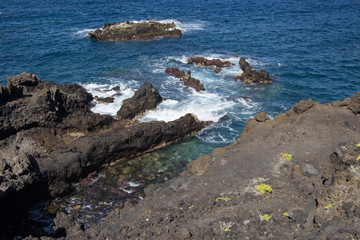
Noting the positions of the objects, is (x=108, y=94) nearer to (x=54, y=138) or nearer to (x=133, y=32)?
(x=54, y=138)

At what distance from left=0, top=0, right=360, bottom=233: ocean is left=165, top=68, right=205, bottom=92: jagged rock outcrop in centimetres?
92

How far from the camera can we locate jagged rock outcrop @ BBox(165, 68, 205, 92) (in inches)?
1614

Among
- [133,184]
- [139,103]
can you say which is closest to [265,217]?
[133,184]

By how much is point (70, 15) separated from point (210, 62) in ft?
144

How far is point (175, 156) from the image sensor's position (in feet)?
90.6

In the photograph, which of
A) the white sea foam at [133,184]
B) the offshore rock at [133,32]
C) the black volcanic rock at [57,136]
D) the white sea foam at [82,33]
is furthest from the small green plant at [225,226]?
the white sea foam at [82,33]

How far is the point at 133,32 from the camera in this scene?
61.2 meters

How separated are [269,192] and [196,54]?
3760 centimetres

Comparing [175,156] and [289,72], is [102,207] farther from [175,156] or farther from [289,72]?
[289,72]

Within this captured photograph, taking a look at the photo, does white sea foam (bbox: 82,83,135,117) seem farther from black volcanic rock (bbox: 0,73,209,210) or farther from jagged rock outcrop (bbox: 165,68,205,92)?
jagged rock outcrop (bbox: 165,68,205,92)

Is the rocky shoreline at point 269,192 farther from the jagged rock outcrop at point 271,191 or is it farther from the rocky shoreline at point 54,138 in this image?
the rocky shoreline at point 54,138

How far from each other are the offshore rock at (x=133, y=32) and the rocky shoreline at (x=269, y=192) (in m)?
41.5

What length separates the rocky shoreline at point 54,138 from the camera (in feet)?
69.4

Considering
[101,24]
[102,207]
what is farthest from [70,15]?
[102,207]
